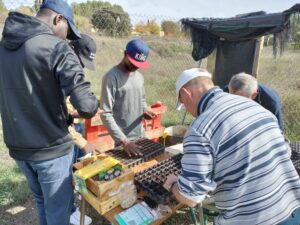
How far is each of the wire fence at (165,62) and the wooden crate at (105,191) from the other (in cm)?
351

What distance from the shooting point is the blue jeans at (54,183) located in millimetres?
1867

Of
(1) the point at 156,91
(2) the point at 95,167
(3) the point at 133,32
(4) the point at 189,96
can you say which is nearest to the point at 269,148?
(4) the point at 189,96

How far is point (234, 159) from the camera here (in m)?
1.35

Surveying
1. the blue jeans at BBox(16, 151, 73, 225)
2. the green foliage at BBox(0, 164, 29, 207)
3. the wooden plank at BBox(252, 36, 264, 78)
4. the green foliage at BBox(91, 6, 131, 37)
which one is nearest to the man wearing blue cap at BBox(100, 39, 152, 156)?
the blue jeans at BBox(16, 151, 73, 225)

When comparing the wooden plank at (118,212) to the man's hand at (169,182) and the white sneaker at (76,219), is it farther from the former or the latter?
the white sneaker at (76,219)

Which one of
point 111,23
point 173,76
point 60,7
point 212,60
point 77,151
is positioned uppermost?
point 111,23

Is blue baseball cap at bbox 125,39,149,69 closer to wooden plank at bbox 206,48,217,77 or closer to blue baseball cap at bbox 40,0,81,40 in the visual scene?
blue baseball cap at bbox 40,0,81,40

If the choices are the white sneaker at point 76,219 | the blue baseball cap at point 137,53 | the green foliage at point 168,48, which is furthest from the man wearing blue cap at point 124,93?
the green foliage at point 168,48

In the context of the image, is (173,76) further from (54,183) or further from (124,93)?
(54,183)

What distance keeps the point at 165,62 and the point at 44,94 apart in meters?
7.40

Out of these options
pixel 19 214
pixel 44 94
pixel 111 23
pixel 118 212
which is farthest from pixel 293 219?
pixel 111 23

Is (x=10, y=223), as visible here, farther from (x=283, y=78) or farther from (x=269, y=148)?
(x=283, y=78)

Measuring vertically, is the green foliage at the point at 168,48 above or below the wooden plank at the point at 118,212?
above

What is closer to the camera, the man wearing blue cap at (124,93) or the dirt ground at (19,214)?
the man wearing blue cap at (124,93)
